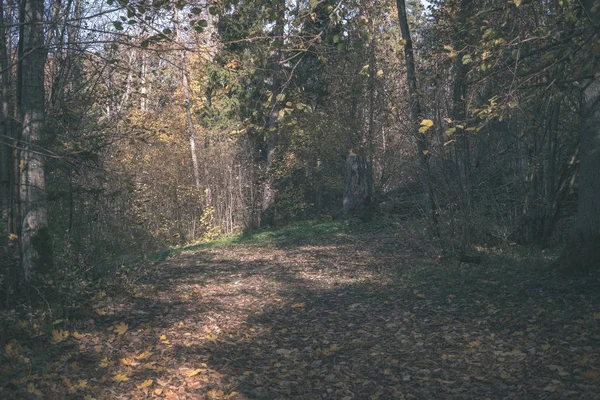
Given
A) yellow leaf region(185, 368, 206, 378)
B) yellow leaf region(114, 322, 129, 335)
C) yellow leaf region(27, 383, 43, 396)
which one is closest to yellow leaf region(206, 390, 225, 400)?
yellow leaf region(185, 368, 206, 378)

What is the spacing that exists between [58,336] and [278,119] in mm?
3210

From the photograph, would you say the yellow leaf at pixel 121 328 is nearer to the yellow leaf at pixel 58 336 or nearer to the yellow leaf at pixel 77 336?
the yellow leaf at pixel 77 336

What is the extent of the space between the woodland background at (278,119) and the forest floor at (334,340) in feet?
2.60

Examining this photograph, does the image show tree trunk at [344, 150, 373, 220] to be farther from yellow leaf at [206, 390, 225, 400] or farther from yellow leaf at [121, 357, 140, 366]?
yellow leaf at [206, 390, 225, 400]

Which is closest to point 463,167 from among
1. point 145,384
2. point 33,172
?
point 145,384

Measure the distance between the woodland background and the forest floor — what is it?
0.79 m

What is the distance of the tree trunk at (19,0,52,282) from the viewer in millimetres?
6348

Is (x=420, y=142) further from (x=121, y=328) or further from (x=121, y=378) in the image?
(x=121, y=378)

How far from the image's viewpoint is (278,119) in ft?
20.2

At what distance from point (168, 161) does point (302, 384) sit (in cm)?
1548

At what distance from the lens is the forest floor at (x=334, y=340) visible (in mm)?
4758

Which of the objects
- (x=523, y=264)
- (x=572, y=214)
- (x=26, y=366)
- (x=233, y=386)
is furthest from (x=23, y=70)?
(x=572, y=214)

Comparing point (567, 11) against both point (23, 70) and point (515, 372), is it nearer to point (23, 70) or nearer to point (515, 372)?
point (515, 372)

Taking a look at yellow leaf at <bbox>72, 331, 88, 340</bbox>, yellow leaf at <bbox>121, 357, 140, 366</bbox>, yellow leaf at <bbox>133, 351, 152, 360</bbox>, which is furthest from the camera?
yellow leaf at <bbox>72, 331, 88, 340</bbox>
